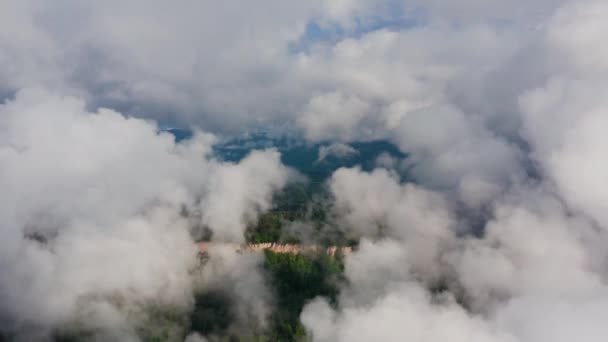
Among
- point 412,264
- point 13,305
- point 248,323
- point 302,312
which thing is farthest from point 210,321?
point 412,264

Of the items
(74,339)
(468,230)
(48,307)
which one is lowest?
(74,339)

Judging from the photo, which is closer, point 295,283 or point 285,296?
point 285,296

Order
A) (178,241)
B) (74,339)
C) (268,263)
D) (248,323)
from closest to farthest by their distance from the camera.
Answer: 1. (74,339)
2. (248,323)
3. (268,263)
4. (178,241)

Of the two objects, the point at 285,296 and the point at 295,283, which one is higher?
the point at 295,283

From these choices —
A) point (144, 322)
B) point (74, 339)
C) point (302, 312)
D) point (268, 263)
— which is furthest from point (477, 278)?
point (74, 339)

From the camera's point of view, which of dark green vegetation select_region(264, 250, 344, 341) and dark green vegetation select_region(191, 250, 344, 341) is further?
dark green vegetation select_region(264, 250, 344, 341)

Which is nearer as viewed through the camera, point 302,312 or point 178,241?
point 302,312

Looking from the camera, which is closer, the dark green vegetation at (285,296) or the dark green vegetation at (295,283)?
the dark green vegetation at (285,296)

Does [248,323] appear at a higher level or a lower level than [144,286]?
lower

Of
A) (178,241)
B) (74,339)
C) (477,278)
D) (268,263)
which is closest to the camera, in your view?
(74,339)

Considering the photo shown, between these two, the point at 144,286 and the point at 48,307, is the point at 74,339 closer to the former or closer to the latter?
the point at 48,307
